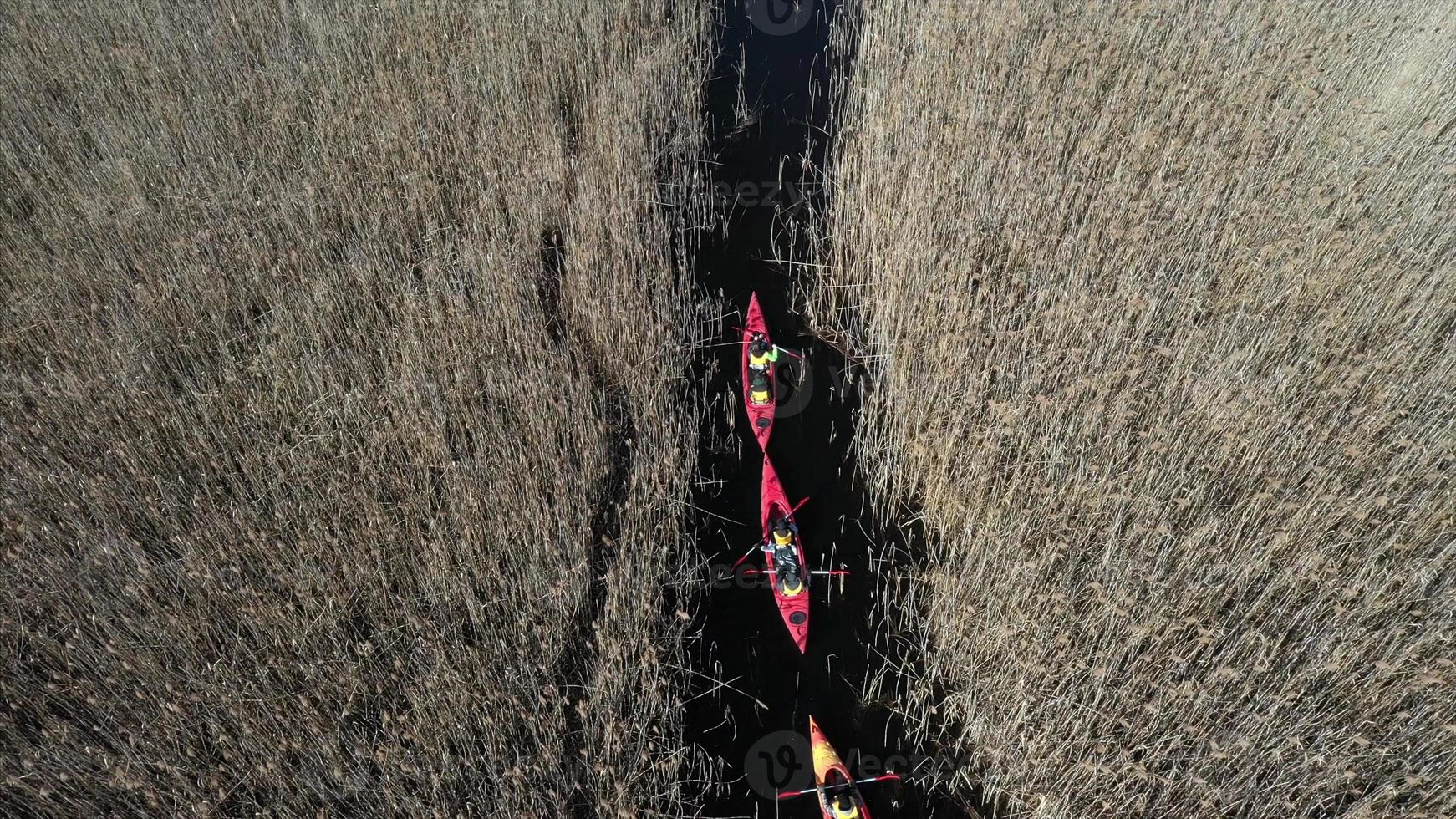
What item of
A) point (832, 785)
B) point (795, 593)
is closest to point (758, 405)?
point (795, 593)

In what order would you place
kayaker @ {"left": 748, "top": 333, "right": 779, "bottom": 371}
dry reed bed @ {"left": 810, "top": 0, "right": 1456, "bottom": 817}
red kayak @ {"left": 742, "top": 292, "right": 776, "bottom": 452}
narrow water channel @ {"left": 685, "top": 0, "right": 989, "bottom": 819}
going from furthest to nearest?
kayaker @ {"left": 748, "top": 333, "right": 779, "bottom": 371} < red kayak @ {"left": 742, "top": 292, "right": 776, "bottom": 452} < narrow water channel @ {"left": 685, "top": 0, "right": 989, "bottom": 819} < dry reed bed @ {"left": 810, "top": 0, "right": 1456, "bottom": 817}

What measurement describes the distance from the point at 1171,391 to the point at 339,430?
5098mm

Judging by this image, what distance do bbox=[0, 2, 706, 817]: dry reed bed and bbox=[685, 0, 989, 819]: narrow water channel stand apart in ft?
0.97

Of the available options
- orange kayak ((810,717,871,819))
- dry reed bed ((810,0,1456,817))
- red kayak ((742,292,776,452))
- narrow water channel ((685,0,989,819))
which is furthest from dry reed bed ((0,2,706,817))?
dry reed bed ((810,0,1456,817))

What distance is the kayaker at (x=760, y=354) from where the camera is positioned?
5449 mm

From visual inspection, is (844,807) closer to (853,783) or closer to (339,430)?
(853,783)

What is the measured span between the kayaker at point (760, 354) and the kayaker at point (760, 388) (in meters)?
0.04

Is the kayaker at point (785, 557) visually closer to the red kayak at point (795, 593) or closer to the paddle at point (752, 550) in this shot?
the red kayak at point (795, 593)

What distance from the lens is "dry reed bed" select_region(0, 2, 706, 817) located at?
3.43 m

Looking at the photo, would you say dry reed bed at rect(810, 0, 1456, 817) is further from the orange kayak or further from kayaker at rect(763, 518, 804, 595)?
kayaker at rect(763, 518, 804, 595)

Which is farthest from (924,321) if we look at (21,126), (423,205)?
(21,126)

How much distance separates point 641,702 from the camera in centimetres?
372

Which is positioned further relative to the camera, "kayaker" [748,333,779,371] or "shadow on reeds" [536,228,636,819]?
"kayaker" [748,333,779,371]

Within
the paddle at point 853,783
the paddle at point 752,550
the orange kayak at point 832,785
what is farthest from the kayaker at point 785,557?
the paddle at point 853,783
